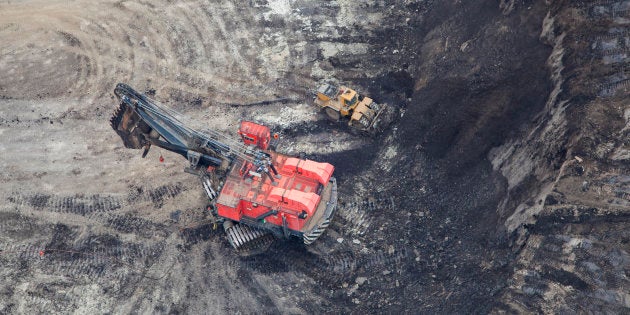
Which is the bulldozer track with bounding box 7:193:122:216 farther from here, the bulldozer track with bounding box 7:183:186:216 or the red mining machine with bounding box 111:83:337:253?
the red mining machine with bounding box 111:83:337:253

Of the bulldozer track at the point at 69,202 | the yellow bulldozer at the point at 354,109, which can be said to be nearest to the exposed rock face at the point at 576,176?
the yellow bulldozer at the point at 354,109

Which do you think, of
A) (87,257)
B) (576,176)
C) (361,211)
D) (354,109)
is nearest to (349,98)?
(354,109)

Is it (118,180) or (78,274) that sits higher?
(118,180)

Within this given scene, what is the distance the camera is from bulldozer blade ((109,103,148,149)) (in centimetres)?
2034

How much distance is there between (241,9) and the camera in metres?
29.2

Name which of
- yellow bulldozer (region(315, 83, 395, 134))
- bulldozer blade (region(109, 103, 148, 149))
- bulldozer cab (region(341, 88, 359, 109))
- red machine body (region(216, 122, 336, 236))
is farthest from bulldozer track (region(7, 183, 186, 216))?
bulldozer cab (region(341, 88, 359, 109))

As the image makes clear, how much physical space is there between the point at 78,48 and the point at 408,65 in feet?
56.1

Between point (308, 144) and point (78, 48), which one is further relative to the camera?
point (78, 48)

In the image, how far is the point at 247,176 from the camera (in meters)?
20.5

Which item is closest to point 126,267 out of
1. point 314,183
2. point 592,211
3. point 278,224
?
point 278,224

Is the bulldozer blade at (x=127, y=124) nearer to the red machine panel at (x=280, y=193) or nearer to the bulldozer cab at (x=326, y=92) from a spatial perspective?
the red machine panel at (x=280, y=193)

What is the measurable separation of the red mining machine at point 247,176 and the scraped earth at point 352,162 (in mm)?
1248

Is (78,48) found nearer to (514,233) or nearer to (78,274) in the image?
(78,274)

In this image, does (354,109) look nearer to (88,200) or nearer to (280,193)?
(280,193)
